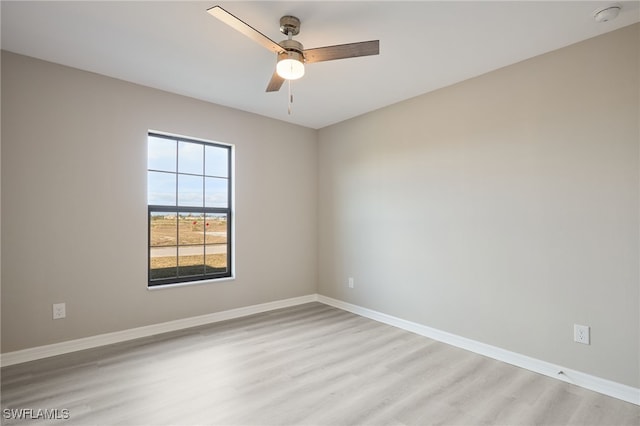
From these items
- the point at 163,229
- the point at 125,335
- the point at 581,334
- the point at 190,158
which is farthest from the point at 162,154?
the point at 581,334

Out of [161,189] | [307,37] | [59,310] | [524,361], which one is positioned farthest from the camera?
[161,189]

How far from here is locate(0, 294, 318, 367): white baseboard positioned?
2.72m

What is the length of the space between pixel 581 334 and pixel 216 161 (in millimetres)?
3946

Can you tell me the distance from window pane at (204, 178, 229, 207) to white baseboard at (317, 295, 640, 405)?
7.56 feet

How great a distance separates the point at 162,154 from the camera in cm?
362

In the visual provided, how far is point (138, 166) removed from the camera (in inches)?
131

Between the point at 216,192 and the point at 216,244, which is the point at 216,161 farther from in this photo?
the point at 216,244

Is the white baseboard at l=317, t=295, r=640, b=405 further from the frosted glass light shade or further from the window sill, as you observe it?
the frosted glass light shade

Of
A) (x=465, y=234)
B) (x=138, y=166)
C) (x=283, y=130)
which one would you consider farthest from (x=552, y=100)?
(x=138, y=166)

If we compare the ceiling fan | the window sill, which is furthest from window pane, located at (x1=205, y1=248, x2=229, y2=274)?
the ceiling fan

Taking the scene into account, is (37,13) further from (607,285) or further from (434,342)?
(607,285)

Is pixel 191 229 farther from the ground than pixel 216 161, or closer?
closer

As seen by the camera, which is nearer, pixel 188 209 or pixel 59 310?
pixel 59 310

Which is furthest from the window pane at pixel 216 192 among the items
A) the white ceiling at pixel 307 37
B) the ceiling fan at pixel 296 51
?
the ceiling fan at pixel 296 51
